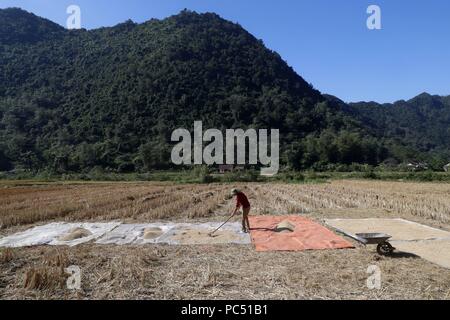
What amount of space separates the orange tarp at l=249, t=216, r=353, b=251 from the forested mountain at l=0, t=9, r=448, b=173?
51.1m

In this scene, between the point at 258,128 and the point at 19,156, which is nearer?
the point at 19,156

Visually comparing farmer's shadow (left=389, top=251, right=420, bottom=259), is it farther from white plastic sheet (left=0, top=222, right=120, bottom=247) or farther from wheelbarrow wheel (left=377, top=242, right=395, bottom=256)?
white plastic sheet (left=0, top=222, right=120, bottom=247)

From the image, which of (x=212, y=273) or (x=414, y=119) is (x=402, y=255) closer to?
(x=212, y=273)

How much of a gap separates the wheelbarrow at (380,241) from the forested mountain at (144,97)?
5435 cm

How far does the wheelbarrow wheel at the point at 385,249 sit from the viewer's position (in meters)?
8.27

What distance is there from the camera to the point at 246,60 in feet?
345

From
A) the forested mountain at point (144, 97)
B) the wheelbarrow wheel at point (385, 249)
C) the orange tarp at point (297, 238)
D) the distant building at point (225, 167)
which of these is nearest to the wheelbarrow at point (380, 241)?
the wheelbarrow wheel at point (385, 249)

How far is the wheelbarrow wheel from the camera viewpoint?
827cm

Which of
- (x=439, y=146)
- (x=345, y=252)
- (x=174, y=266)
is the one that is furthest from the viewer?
(x=439, y=146)

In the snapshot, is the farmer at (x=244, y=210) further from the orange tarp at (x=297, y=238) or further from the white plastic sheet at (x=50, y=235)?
the white plastic sheet at (x=50, y=235)
